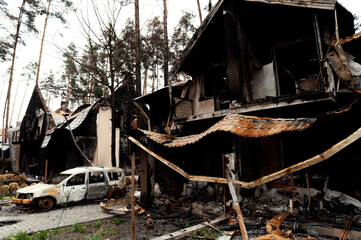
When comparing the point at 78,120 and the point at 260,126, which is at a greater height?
the point at 78,120

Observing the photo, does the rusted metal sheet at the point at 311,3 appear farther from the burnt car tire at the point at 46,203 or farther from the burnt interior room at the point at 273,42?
the burnt car tire at the point at 46,203

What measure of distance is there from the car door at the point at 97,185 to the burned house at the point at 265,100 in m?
2.74

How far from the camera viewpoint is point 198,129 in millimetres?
9914

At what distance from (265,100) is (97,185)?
8.71 metres

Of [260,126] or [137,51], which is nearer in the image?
[260,126]

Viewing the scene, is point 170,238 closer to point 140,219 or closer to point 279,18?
point 140,219

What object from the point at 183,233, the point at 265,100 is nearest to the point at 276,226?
the point at 183,233

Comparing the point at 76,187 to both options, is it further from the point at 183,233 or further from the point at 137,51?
the point at 137,51

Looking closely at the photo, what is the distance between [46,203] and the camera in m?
9.23

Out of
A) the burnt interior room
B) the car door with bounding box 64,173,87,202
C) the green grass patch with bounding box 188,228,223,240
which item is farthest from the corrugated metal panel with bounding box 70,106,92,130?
the green grass patch with bounding box 188,228,223,240

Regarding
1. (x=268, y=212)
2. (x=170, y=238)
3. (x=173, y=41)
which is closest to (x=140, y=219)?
(x=170, y=238)


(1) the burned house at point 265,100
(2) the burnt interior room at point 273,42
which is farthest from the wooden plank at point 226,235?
(2) the burnt interior room at point 273,42

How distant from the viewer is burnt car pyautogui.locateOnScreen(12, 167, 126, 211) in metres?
9.10

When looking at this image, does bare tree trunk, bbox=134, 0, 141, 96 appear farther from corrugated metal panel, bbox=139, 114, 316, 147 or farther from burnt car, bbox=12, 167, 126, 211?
corrugated metal panel, bbox=139, 114, 316, 147
